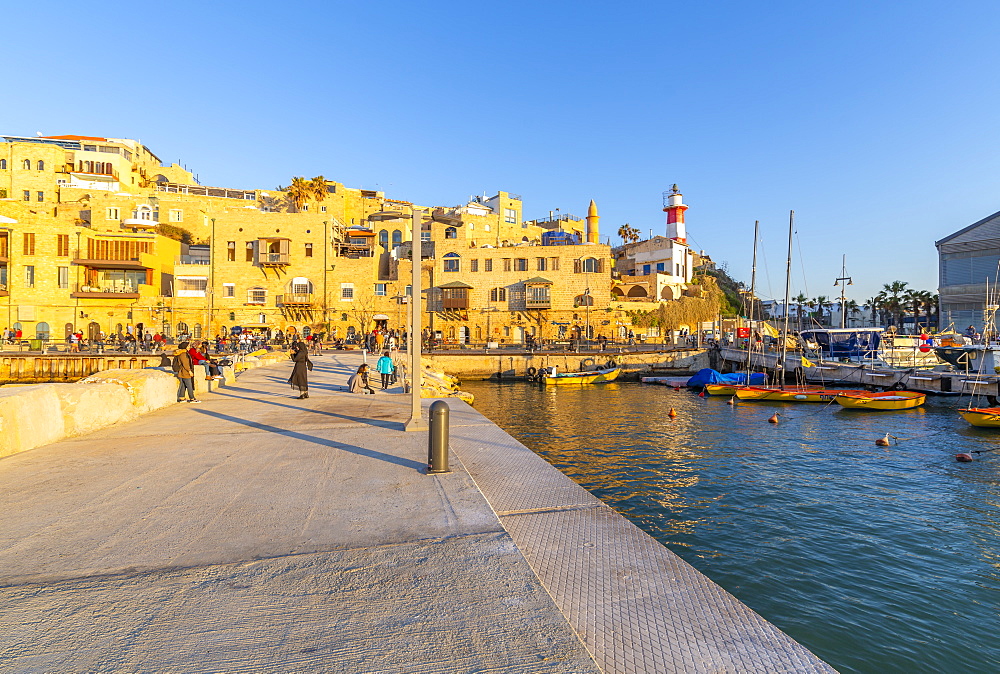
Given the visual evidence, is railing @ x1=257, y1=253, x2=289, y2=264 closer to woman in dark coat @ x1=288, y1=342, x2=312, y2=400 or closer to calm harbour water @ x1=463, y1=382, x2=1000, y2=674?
calm harbour water @ x1=463, y1=382, x2=1000, y2=674

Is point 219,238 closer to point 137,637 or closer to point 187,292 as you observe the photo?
point 187,292

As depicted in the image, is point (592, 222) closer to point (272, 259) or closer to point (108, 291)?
point (272, 259)

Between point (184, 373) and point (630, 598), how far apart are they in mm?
13836

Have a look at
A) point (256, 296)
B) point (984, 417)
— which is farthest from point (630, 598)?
point (256, 296)

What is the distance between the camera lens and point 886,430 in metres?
19.1

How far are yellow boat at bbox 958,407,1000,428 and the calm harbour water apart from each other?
35 cm

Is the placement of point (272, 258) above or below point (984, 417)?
above

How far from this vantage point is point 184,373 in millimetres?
13836

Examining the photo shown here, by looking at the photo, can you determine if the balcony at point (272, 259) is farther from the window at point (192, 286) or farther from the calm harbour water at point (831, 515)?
the calm harbour water at point (831, 515)

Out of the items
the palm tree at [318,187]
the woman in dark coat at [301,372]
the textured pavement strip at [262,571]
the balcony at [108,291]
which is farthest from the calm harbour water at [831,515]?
the palm tree at [318,187]

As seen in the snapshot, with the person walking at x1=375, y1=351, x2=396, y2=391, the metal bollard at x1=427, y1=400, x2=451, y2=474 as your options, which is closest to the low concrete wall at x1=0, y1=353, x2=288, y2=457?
the person walking at x1=375, y1=351, x2=396, y2=391

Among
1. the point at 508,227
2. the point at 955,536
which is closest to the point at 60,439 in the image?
the point at 955,536

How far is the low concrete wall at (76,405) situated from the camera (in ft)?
26.1

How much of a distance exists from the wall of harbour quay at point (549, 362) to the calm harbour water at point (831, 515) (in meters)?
18.4
